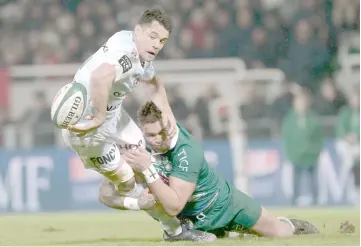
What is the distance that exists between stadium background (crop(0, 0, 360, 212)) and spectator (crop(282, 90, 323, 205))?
0.06 metres

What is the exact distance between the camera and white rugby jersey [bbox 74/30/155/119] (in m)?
9.12

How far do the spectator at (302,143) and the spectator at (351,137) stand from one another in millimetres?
406

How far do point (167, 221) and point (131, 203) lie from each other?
41cm

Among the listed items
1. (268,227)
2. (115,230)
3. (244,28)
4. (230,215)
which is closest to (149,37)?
(230,215)

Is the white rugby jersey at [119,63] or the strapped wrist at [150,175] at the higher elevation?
the white rugby jersey at [119,63]

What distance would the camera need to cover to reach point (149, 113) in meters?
9.20

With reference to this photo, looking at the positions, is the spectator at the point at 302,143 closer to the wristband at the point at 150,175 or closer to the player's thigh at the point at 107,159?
the player's thigh at the point at 107,159

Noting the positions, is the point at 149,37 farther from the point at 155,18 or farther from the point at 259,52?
the point at 259,52

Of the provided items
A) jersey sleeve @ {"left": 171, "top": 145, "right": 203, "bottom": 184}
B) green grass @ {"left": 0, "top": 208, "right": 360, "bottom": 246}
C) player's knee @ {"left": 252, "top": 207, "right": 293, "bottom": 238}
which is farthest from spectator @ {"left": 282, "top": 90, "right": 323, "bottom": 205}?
jersey sleeve @ {"left": 171, "top": 145, "right": 203, "bottom": 184}

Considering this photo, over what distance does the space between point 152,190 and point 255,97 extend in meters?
9.15

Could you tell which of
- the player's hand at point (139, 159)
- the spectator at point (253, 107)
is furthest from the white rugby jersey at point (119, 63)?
the spectator at point (253, 107)

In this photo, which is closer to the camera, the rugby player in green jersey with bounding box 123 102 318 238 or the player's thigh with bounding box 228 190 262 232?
the rugby player in green jersey with bounding box 123 102 318 238

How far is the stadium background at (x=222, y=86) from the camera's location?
57.5 ft

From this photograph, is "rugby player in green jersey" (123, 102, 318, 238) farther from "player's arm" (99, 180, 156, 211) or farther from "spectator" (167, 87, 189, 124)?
"spectator" (167, 87, 189, 124)
